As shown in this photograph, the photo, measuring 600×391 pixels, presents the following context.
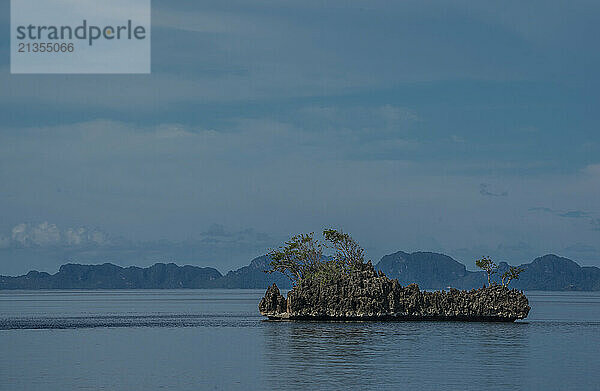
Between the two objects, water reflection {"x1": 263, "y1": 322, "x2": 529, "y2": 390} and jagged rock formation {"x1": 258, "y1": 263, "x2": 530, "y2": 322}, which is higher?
jagged rock formation {"x1": 258, "y1": 263, "x2": 530, "y2": 322}

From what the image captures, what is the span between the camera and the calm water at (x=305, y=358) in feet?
249

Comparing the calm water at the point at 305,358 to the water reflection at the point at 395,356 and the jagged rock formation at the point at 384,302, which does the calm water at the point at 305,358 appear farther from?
the jagged rock formation at the point at 384,302

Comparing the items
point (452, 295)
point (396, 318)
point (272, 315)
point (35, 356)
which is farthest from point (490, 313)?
point (35, 356)

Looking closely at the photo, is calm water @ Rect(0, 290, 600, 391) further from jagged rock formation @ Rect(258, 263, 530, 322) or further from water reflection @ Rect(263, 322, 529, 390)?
jagged rock formation @ Rect(258, 263, 530, 322)

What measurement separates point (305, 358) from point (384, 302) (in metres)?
62.1

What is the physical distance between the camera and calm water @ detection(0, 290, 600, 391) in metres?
76.0

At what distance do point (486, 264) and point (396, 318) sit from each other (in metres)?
27.4

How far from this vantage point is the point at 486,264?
17112cm

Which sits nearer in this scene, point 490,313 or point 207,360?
point 207,360

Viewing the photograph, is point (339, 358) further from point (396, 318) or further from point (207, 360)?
point (396, 318)

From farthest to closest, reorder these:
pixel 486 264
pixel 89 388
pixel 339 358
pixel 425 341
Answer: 1. pixel 486 264
2. pixel 425 341
3. pixel 339 358
4. pixel 89 388

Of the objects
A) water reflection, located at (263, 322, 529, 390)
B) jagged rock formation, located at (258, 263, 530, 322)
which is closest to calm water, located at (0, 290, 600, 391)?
water reflection, located at (263, 322, 529, 390)

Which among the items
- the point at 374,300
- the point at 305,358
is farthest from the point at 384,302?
the point at 305,358

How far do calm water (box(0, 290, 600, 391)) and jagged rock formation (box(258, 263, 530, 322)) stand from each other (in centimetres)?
583
